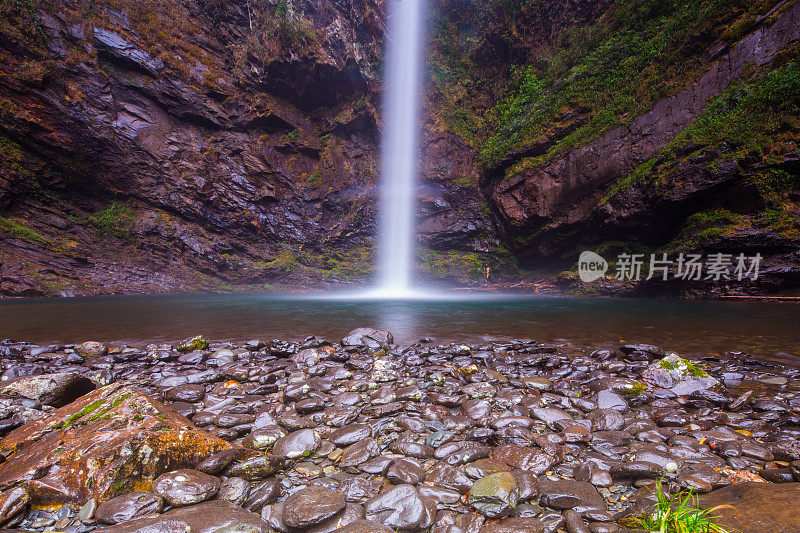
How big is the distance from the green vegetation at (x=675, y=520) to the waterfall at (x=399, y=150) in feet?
63.7

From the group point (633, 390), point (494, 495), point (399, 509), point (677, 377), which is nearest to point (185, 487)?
point (399, 509)

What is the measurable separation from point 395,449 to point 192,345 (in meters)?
4.47

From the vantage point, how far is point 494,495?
5.39 feet

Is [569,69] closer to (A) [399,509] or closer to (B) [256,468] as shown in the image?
(A) [399,509]

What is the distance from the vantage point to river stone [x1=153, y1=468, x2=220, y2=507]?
157 cm

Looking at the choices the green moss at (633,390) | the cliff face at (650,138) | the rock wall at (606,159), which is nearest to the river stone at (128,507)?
the green moss at (633,390)

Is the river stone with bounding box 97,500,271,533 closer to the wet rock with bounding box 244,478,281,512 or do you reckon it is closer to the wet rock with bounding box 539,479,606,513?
the wet rock with bounding box 244,478,281,512

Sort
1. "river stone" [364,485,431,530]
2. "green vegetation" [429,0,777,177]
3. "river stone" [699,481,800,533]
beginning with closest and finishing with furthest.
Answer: "river stone" [699,481,800,533] → "river stone" [364,485,431,530] → "green vegetation" [429,0,777,177]

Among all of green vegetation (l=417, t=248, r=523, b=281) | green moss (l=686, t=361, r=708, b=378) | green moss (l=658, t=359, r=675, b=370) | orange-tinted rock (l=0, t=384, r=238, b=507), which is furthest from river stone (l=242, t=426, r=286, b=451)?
green vegetation (l=417, t=248, r=523, b=281)

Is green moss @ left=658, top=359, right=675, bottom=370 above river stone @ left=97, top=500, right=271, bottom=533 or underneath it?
above

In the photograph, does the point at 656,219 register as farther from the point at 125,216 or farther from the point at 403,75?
the point at 125,216

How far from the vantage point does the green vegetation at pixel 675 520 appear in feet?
4.25

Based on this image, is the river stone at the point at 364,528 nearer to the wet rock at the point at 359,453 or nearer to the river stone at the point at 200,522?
the river stone at the point at 200,522

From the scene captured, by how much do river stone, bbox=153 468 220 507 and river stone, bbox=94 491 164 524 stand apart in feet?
0.15
